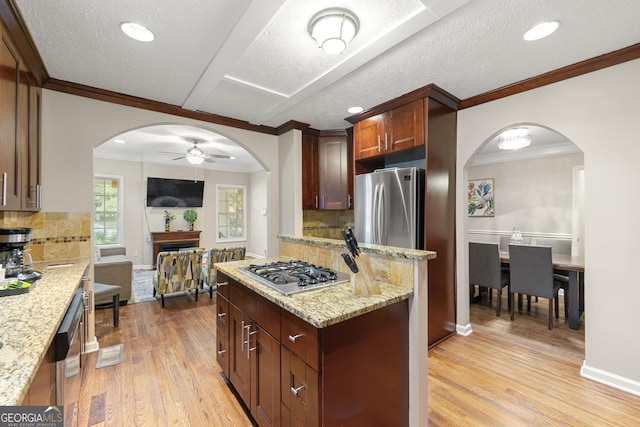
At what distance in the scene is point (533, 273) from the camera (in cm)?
324

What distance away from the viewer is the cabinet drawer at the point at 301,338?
1.22 metres

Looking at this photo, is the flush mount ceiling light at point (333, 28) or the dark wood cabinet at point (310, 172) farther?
the dark wood cabinet at point (310, 172)

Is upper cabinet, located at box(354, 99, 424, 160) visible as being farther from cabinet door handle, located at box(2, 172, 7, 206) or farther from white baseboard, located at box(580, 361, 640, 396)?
cabinet door handle, located at box(2, 172, 7, 206)

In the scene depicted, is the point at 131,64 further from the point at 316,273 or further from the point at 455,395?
the point at 455,395

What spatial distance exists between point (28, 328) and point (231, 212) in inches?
280

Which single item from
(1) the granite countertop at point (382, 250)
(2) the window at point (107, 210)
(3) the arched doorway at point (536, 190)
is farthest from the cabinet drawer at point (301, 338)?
(2) the window at point (107, 210)

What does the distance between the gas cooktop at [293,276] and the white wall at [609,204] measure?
209 cm

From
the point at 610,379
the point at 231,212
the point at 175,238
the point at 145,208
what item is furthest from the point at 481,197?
the point at 145,208

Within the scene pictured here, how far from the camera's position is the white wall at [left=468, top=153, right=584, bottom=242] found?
15.5 ft

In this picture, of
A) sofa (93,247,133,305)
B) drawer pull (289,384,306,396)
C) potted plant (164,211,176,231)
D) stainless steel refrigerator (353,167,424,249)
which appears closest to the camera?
drawer pull (289,384,306,396)

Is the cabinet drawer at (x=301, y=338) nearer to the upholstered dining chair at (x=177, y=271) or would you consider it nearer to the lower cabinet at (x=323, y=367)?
the lower cabinet at (x=323, y=367)

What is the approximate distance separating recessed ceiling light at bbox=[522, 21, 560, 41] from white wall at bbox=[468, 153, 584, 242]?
3.83 m

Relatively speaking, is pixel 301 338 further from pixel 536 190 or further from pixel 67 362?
pixel 536 190

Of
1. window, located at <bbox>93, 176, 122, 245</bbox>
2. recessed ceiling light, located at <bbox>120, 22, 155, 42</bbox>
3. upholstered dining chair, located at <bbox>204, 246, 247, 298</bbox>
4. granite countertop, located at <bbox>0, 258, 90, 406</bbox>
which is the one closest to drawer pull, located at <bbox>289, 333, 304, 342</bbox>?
granite countertop, located at <bbox>0, 258, 90, 406</bbox>
